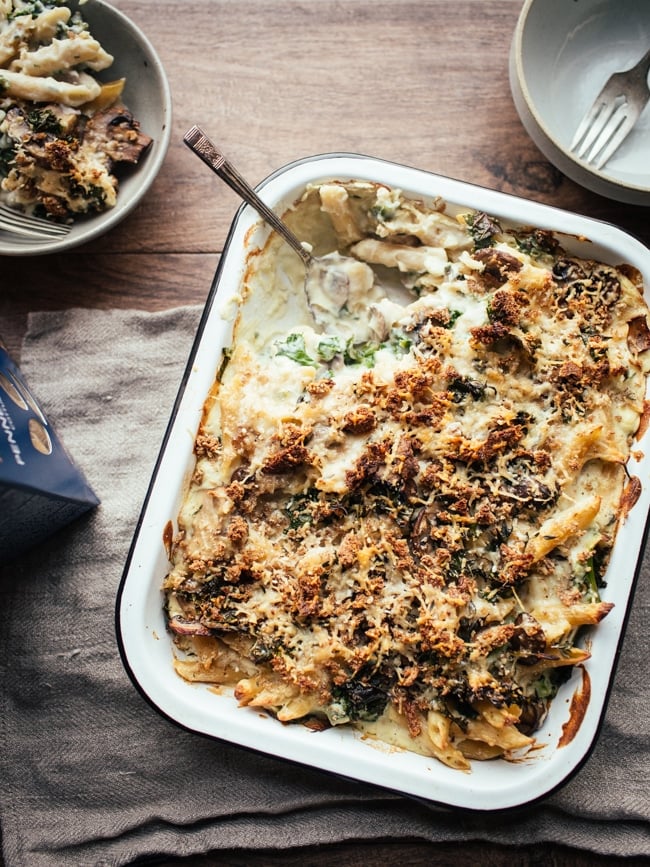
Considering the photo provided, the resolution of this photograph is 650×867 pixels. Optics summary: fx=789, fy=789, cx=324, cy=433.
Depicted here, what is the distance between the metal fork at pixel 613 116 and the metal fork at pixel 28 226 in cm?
142

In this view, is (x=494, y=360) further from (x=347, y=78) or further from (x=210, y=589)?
(x=347, y=78)

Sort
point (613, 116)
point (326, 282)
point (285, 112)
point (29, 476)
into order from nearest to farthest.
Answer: point (29, 476)
point (326, 282)
point (613, 116)
point (285, 112)

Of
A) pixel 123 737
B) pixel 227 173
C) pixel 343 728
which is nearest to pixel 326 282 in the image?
pixel 227 173

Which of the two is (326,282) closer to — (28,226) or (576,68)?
(28,226)

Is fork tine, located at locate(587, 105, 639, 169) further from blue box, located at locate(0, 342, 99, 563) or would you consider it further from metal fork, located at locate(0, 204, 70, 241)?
blue box, located at locate(0, 342, 99, 563)

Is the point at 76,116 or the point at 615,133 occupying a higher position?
the point at 615,133

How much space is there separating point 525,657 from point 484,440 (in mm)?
490

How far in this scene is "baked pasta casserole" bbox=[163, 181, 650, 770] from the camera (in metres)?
1.76

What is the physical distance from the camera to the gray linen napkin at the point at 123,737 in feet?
6.68

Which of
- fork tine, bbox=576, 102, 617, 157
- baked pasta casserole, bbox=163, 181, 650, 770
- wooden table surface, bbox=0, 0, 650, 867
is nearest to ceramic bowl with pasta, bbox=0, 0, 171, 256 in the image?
wooden table surface, bbox=0, 0, 650, 867

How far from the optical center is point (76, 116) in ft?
6.90

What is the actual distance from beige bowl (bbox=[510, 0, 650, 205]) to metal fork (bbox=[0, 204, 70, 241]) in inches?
50.5

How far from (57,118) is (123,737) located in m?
1.65

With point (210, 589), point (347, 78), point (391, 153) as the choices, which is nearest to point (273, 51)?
point (347, 78)
